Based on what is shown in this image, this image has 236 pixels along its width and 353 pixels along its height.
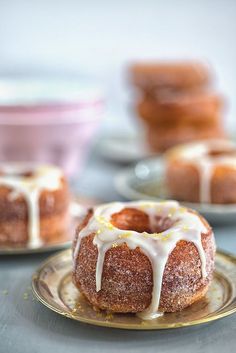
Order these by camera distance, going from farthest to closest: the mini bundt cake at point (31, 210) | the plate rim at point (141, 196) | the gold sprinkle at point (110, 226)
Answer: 1. the plate rim at point (141, 196)
2. the mini bundt cake at point (31, 210)
3. the gold sprinkle at point (110, 226)

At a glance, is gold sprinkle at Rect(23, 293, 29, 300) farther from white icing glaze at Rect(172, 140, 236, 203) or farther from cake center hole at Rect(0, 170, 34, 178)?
white icing glaze at Rect(172, 140, 236, 203)

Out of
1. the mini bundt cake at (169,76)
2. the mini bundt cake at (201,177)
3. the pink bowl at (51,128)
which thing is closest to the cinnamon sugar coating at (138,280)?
the mini bundt cake at (201,177)

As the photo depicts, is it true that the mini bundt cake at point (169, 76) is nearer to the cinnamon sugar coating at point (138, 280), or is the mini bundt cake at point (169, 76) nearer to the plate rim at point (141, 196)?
the plate rim at point (141, 196)

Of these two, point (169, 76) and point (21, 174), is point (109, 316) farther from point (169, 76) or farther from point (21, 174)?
point (169, 76)

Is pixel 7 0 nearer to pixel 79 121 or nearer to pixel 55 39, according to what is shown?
pixel 55 39

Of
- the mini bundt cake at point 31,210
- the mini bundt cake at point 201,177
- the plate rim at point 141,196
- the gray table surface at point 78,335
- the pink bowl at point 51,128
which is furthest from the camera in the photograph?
the pink bowl at point 51,128
